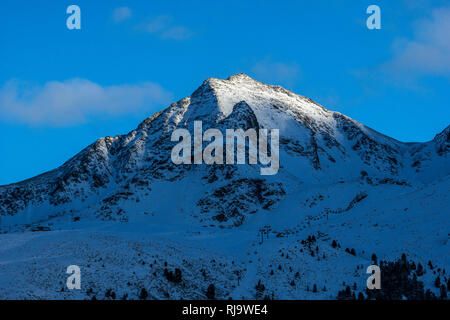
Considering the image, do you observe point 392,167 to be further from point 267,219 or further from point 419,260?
point 419,260

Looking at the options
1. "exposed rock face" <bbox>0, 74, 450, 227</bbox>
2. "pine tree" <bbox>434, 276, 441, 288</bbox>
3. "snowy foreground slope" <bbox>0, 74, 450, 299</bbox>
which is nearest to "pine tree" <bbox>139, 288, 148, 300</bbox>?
"snowy foreground slope" <bbox>0, 74, 450, 299</bbox>

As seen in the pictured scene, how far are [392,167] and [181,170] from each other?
62666 millimetres

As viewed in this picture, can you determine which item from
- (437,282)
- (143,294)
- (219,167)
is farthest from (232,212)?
(143,294)

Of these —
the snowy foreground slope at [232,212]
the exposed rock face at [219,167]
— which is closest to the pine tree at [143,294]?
the snowy foreground slope at [232,212]

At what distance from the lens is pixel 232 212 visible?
97.8 meters

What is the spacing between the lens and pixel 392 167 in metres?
146

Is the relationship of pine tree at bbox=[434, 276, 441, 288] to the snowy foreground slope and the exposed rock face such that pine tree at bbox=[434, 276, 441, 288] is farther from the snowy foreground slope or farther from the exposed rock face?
the exposed rock face

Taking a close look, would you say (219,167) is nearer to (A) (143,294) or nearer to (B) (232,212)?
(B) (232,212)

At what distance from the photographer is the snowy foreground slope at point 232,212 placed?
4269cm

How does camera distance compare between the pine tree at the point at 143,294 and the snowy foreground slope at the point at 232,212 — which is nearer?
the pine tree at the point at 143,294

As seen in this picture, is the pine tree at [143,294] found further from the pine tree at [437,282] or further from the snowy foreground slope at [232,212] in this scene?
the pine tree at [437,282]

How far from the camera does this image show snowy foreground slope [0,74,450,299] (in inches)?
1681

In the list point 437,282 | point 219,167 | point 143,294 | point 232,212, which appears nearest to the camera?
point 143,294
